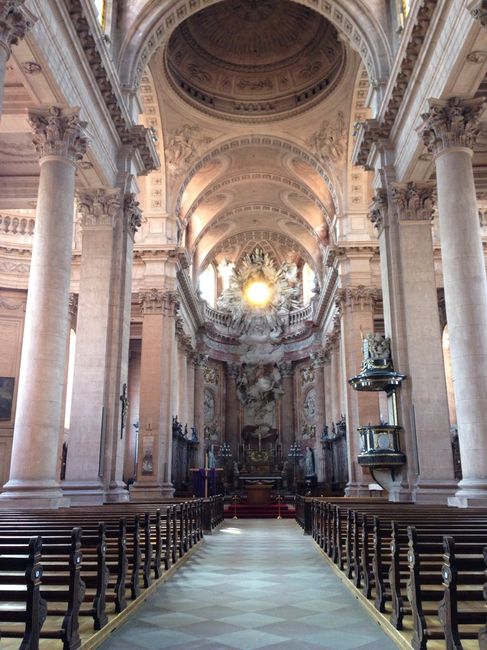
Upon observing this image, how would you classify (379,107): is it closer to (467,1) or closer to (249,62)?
(467,1)

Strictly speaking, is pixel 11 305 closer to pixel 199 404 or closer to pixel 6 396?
pixel 6 396

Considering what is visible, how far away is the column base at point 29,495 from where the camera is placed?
9.13 meters

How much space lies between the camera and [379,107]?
14.6 meters

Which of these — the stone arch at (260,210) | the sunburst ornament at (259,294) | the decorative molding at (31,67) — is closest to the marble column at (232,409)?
the sunburst ornament at (259,294)

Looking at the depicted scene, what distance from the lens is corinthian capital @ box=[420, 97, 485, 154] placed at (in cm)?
1091

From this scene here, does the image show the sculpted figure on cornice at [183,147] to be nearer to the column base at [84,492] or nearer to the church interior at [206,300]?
the church interior at [206,300]

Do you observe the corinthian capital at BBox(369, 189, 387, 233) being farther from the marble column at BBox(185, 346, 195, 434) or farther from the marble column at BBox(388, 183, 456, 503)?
the marble column at BBox(185, 346, 195, 434)

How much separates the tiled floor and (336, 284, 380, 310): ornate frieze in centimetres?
1354

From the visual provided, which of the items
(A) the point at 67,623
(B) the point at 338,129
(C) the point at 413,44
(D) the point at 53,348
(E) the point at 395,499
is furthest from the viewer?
(B) the point at 338,129

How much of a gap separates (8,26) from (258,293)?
97.1 feet

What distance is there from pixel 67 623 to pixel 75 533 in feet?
1.79

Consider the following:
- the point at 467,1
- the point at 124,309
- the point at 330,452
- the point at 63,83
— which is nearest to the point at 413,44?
the point at 467,1

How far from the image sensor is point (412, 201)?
1383 cm

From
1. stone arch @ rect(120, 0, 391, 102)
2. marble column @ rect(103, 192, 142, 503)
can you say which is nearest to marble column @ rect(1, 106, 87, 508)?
marble column @ rect(103, 192, 142, 503)
